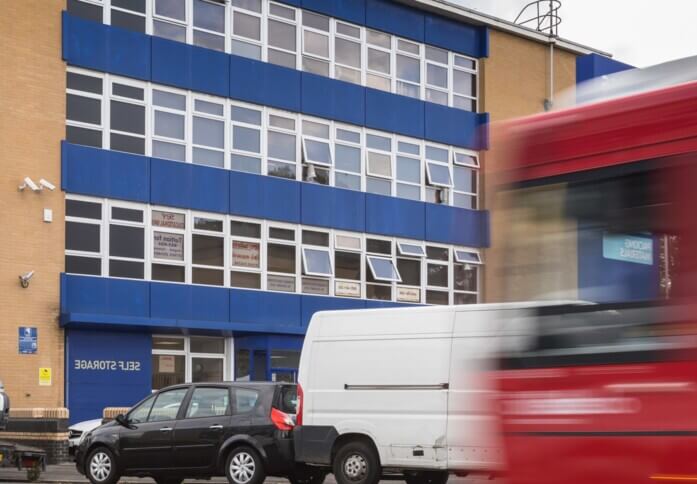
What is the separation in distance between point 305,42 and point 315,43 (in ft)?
1.19

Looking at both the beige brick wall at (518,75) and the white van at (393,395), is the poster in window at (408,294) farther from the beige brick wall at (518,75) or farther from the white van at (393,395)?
the white van at (393,395)

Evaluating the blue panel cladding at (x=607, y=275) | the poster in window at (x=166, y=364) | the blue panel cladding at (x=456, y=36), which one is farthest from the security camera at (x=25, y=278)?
the blue panel cladding at (x=607, y=275)

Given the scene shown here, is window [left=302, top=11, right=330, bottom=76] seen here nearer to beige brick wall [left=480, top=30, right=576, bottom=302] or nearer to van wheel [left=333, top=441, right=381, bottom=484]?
beige brick wall [left=480, top=30, right=576, bottom=302]

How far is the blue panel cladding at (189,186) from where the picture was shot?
31000 mm

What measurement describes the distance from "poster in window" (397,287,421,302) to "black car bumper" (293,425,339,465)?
1822cm

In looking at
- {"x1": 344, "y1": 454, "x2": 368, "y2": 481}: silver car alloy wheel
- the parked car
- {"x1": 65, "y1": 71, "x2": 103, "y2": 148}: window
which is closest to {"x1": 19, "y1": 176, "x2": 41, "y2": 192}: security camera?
{"x1": 65, "y1": 71, "x2": 103, "y2": 148}: window

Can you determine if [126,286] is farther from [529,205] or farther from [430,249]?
[529,205]

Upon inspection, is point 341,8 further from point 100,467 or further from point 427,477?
point 427,477

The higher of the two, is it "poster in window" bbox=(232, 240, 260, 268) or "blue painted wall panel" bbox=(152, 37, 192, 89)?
"blue painted wall panel" bbox=(152, 37, 192, 89)

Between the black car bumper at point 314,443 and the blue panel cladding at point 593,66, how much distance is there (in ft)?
81.6

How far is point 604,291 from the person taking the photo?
773cm

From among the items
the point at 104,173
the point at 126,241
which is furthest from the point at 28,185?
the point at 126,241

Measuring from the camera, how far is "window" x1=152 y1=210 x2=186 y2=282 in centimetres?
3091

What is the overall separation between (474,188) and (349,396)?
857 inches
